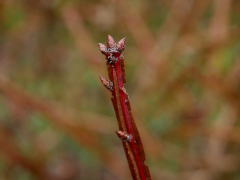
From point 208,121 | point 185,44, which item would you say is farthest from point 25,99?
point 208,121

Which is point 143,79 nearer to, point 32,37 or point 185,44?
point 185,44

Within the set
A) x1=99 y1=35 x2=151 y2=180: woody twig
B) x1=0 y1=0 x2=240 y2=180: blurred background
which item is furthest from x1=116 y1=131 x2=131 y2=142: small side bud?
x1=0 y1=0 x2=240 y2=180: blurred background

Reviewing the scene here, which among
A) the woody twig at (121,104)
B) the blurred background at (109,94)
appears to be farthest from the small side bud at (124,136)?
the blurred background at (109,94)

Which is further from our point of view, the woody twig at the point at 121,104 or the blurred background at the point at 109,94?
the blurred background at the point at 109,94

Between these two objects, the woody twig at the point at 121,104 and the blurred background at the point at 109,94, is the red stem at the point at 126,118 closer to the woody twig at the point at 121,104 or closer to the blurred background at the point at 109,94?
the woody twig at the point at 121,104

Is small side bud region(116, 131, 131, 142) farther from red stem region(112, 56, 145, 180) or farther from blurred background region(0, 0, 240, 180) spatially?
blurred background region(0, 0, 240, 180)
